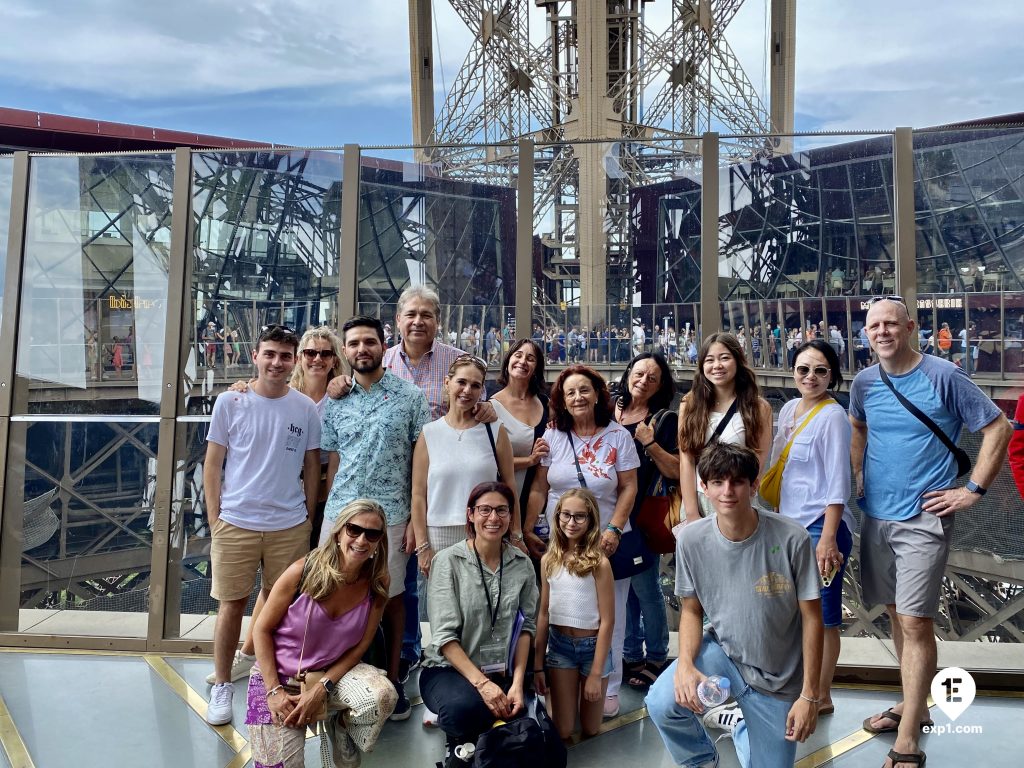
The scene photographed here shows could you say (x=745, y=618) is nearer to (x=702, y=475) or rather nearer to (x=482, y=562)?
(x=702, y=475)

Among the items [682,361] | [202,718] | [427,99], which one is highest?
[427,99]

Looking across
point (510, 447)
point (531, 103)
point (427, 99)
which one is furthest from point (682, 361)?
point (427, 99)

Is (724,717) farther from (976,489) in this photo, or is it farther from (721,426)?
(976,489)

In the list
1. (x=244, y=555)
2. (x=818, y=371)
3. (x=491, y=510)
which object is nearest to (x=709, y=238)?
(x=818, y=371)

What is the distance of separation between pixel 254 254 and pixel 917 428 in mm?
3200

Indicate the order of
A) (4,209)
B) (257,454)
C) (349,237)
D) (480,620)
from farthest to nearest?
(4,209), (349,237), (257,454), (480,620)

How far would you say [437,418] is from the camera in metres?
3.37

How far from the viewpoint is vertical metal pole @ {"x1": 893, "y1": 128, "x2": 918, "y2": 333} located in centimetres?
368

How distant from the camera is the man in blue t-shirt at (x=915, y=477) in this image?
2.79 m

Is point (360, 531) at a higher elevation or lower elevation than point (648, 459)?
lower

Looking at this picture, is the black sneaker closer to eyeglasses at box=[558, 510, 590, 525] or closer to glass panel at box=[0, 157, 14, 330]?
eyeglasses at box=[558, 510, 590, 525]

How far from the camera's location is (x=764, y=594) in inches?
95.2

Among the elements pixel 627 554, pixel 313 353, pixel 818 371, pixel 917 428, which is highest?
pixel 313 353

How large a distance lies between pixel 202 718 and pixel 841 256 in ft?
11.5
